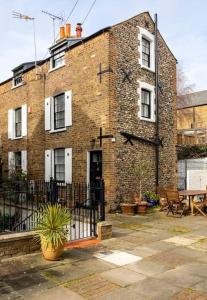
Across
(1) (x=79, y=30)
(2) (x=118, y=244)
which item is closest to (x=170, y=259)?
(2) (x=118, y=244)

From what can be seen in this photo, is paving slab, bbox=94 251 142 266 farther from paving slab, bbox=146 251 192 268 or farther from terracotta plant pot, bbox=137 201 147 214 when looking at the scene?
terracotta plant pot, bbox=137 201 147 214

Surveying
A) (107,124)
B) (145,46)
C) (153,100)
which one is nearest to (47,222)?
(107,124)

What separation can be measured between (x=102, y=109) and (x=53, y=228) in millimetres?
7972

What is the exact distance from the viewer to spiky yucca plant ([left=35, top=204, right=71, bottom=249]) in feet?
21.9

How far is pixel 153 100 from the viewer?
16.1 meters

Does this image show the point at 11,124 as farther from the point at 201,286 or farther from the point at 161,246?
the point at 201,286

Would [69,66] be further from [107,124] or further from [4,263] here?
[4,263]

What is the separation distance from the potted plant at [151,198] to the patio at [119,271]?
5.56 m

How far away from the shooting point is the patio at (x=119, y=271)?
508 centimetres

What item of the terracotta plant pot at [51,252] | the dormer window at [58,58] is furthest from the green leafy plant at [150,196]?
the terracotta plant pot at [51,252]

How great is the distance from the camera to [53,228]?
682 centimetres

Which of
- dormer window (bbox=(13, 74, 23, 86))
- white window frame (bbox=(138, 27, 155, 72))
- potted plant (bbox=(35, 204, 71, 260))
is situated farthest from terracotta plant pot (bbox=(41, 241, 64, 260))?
dormer window (bbox=(13, 74, 23, 86))

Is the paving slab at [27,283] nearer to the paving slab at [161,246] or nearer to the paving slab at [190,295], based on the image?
the paving slab at [190,295]

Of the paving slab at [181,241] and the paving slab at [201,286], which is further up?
the paving slab at [201,286]
